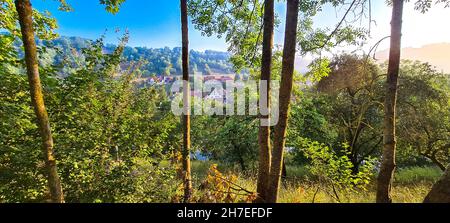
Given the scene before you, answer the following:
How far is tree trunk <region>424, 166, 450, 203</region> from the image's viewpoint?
3412 mm

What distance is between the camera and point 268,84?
6.11m

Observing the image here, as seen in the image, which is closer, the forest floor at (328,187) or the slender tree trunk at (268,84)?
the slender tree trunk at (268,84)

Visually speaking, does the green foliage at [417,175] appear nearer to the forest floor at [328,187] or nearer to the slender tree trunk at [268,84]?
the forest floor at [328,187]

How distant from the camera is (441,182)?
357cm

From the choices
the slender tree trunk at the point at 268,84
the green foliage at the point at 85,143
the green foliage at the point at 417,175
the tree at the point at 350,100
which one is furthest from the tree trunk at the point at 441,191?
the green foliage at the point at 417,175

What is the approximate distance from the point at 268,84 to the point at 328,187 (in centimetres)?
396

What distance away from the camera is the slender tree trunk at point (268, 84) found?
598 centimetres

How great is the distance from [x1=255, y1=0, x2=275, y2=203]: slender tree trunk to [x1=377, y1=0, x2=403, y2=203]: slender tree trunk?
7.78 feet

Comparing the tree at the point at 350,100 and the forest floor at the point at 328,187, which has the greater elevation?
the tree at the point at 350,100

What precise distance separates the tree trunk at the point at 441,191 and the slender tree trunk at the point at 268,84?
315 centimetres

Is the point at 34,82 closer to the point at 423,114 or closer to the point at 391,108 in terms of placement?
the point at 391,108

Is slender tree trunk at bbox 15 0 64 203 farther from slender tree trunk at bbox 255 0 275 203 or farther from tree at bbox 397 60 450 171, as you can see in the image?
tree at bbox 397 60 450 171
